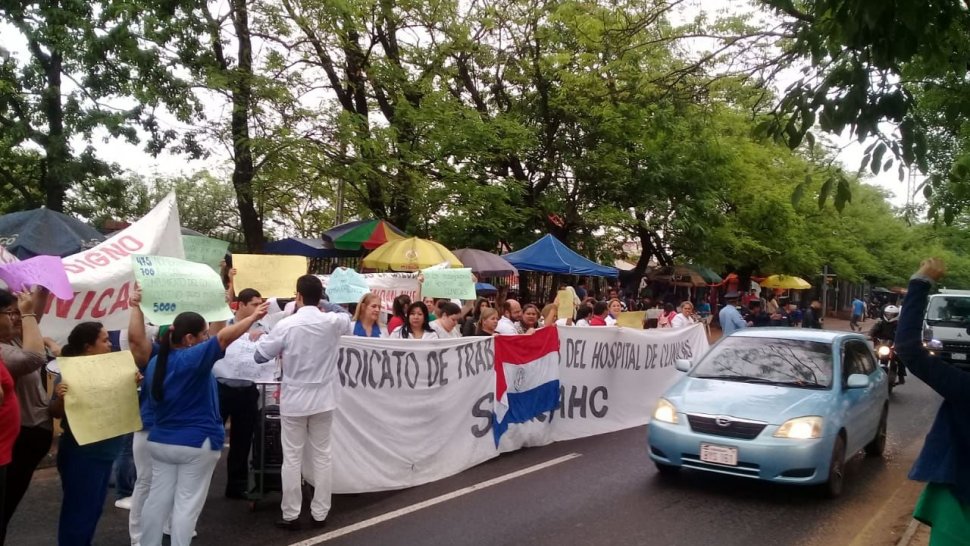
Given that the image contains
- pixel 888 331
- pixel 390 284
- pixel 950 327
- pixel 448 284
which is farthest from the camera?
pixel 888 331

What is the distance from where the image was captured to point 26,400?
4.68m

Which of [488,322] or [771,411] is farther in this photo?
[488,322]

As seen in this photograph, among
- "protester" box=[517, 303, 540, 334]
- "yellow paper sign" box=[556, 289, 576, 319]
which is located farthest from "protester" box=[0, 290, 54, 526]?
"yellow paper sign" box=[556, 289, 576, 319]

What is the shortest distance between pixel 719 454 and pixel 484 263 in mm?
10331

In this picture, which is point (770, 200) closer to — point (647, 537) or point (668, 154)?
point (668, 154)

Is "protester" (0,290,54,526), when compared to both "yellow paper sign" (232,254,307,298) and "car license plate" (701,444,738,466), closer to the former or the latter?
"yellow paper sign" (232,254,307,298)

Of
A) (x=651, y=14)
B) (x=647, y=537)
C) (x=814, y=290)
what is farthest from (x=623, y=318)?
(x=814, y=290)

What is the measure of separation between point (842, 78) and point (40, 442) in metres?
5.49

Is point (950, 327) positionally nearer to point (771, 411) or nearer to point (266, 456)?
point (771, 411)

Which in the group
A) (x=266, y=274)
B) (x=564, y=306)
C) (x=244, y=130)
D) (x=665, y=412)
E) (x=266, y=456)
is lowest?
(x=266, y=456)

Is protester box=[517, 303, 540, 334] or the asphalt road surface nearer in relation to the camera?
the asphalt road surface

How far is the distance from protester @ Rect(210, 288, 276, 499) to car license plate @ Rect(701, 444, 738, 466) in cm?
392

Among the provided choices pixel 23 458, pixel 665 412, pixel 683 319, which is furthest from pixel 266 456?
pixel 683 319

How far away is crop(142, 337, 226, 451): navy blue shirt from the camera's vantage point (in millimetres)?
4695
